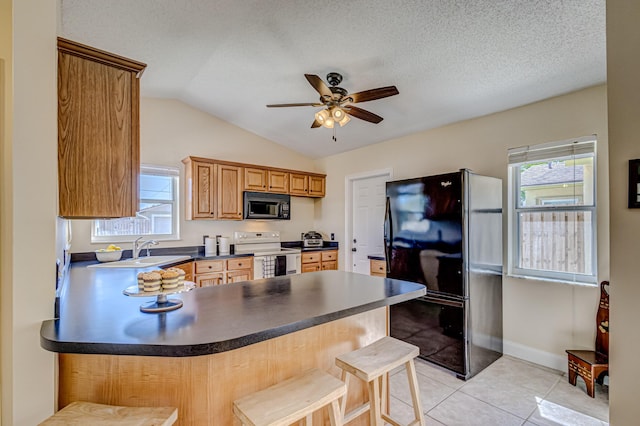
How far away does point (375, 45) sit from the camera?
236cm

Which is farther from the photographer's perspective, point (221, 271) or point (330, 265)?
point (330, 265)

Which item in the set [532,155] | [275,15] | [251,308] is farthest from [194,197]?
[532,155]

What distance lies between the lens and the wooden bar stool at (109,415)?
0.93 metres

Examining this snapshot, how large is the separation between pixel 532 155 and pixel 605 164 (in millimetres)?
542

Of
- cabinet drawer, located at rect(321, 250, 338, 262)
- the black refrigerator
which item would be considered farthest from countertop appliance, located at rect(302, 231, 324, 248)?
the black refrigerator

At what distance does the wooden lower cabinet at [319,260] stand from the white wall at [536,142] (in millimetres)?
1892

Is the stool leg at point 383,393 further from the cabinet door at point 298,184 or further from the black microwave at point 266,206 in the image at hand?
the cabinet door at point 298,184

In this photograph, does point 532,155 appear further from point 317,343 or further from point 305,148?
point 305,148

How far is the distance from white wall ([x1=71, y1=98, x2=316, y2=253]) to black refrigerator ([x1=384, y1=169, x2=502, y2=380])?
252 centimetres

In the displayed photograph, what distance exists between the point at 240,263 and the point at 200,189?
1144 millimetres

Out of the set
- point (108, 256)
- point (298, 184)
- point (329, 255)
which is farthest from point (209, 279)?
point (298, 184)

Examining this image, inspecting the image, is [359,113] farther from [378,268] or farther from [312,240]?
[312,240]

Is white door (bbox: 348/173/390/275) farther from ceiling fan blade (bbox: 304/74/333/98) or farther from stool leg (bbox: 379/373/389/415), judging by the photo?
stool leg (bbox: 379/373/389/415)

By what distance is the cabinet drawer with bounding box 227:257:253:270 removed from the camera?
3900mm
